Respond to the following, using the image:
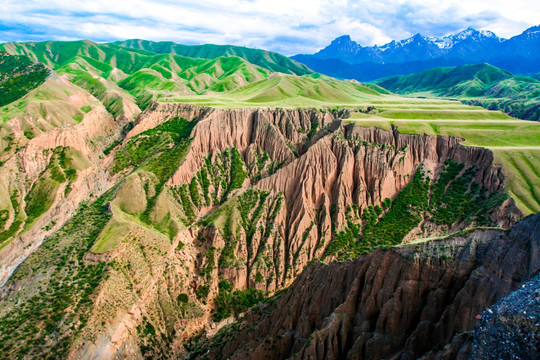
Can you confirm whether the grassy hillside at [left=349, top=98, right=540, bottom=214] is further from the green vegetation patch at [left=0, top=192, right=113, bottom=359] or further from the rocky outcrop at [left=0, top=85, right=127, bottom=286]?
the rocky outcrop at [left=0, top=85, right=127, bottom=286]

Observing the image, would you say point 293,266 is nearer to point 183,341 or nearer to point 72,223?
point 183,341

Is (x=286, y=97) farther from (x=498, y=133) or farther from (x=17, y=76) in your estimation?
(x=17, y=76)

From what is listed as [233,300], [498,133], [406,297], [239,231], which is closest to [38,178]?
[239,231]

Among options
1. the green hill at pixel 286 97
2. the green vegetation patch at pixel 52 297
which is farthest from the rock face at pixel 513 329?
the green hill at pixel 286 97

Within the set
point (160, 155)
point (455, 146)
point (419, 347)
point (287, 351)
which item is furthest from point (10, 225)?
point (455, 146)

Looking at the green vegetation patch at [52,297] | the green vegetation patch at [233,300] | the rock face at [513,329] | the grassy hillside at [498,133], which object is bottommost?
the green vegetation patch at [233,300]

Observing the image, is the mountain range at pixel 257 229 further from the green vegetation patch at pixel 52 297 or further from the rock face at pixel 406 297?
the green vegetation patch at pixel 52 297

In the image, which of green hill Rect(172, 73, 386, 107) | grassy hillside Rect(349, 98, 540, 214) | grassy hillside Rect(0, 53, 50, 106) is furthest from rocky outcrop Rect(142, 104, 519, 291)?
grassy hillside Rect(0, 53, 50, 106)

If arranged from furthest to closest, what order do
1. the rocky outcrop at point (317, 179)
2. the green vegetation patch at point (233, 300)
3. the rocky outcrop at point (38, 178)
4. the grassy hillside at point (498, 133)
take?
the rocky outcrop at point (317, 179) → the rocky outcrop at point (38, 178) → the green vegetation patch at point (233, 300) → the grassy hillside at point (498, 133)
